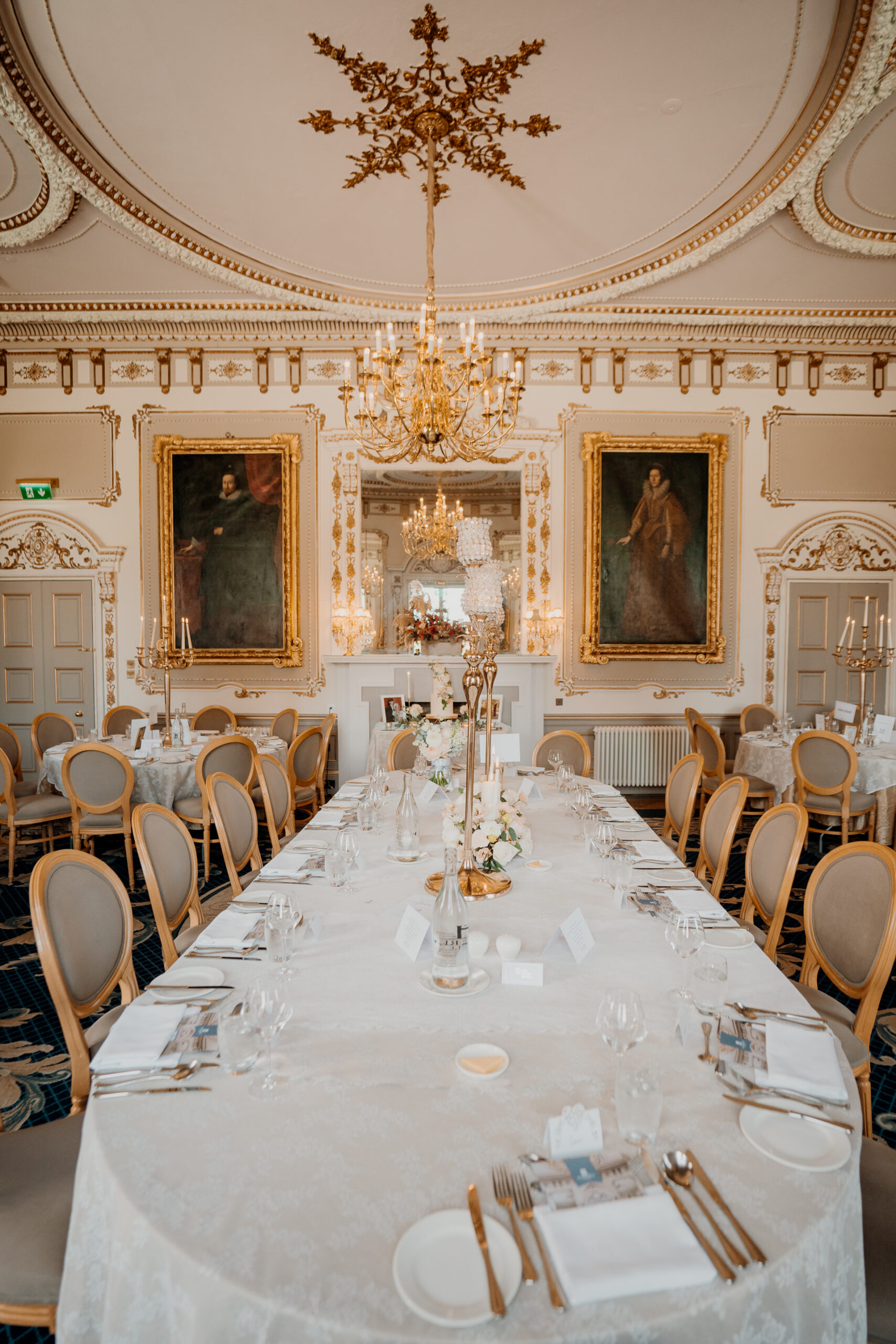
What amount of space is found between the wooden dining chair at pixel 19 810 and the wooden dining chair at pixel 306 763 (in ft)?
5.04

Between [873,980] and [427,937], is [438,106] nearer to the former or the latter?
[427,937]

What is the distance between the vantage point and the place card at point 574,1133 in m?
1.08

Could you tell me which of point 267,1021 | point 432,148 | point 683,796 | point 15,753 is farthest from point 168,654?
point 267,1021

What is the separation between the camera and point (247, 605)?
22.3ft

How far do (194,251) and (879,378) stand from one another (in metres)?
6.45

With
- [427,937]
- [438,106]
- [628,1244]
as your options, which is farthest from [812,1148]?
[438,106]

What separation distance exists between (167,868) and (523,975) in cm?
144

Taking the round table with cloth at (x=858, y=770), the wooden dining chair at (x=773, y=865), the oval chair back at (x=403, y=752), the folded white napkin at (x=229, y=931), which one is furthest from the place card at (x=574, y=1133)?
the round table with cloth at (x=858, y=770)

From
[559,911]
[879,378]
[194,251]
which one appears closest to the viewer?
[559,911]

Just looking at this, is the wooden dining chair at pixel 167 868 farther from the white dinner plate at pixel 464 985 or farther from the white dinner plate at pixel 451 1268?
the white dinner plate at pixel 451 1268

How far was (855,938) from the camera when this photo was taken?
2025mm

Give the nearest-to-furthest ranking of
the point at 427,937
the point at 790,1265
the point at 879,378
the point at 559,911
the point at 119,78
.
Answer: the point at 790,1265, the point at 427,937, the point at 559,911, the point at 119,78, the point at 879,378

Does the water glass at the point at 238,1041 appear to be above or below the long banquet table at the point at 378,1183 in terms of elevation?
above

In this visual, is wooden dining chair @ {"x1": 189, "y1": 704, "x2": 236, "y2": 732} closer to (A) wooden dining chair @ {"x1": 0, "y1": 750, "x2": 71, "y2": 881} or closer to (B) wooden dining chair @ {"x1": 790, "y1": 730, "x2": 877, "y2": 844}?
(A) wooden dining chair @ {"x1": 0, "y1": 750, "x2": 71, "y2": 881}
